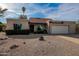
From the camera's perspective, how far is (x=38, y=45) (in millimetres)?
8258

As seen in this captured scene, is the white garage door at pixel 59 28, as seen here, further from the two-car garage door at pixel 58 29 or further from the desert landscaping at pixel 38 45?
the desert landscaping at pixel 38 45

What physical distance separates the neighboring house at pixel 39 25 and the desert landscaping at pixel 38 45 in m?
0.14

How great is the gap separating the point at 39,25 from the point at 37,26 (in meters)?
0.06

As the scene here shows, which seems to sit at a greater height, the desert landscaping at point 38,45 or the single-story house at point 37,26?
the single-story house at point 37,26

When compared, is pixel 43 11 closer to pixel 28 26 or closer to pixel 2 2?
pixel 28 26

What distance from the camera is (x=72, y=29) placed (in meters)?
8.34

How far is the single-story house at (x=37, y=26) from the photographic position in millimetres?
8289

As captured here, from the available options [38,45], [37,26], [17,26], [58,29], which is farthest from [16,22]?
[58,29]

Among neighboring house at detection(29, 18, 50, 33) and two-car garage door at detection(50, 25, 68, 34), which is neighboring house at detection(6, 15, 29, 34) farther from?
two-car garage door at detection(50, 25, 68, 34)

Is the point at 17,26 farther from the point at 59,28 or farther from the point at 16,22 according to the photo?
the point at 59,28

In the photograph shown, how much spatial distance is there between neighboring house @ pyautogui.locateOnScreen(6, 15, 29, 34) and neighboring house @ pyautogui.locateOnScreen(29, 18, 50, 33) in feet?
0.42

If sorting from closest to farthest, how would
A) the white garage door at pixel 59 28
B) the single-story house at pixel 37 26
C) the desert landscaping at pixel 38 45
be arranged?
the desert landscaping at pixel 38 45, the single-story house at pixel 37 26, the white garage door at pixel 59 28

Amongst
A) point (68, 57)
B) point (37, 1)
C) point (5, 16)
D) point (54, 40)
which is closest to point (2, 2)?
point (5, 16)

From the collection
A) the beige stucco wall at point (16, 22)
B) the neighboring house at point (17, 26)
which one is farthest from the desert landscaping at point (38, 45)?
the beige stucco wall at point (16, 22)
